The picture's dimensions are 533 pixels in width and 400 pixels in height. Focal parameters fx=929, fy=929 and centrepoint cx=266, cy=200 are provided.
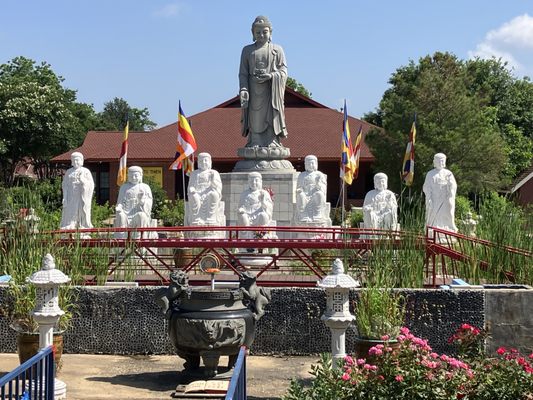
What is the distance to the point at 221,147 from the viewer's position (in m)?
33.3

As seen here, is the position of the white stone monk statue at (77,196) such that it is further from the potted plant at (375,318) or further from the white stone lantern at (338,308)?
the white stone lantern at (338,308)

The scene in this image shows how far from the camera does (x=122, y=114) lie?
74.8 metres

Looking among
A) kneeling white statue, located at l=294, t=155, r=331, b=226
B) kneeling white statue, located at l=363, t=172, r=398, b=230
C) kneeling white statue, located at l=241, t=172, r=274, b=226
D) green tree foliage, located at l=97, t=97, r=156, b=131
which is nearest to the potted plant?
kneeling white statue, located at l=363, t=172, r=398, b=230

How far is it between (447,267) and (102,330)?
448 cm

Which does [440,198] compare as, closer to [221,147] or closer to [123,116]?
[221,147]

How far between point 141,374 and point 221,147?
24.8m

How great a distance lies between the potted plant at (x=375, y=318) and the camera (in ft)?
27.2

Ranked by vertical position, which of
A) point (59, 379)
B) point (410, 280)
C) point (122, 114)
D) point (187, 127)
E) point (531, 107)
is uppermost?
point (122, 114)

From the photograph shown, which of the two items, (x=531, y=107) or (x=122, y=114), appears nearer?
(x=531, y=107)

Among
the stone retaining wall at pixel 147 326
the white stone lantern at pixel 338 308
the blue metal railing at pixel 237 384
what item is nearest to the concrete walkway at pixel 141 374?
the stone retaining wall at pixel 147 326

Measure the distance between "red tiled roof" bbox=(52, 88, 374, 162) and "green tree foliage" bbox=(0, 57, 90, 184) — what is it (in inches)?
107

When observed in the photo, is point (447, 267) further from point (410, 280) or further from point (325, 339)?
point (325, 339)

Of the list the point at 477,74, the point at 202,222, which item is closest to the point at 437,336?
the point at 202,222

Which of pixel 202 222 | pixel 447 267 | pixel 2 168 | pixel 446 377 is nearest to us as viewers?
pixel 446 377
